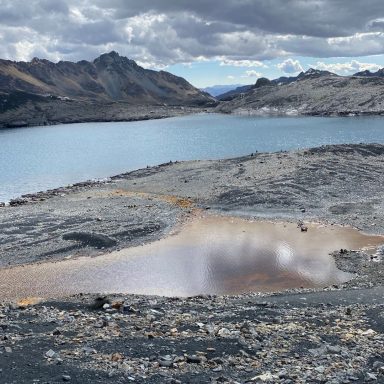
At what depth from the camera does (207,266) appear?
3216 cm

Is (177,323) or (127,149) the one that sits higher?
(127,149)

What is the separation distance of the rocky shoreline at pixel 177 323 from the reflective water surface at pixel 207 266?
1.61 metres

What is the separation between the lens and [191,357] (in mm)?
15586

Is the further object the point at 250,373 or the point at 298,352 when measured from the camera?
the point at 298,352

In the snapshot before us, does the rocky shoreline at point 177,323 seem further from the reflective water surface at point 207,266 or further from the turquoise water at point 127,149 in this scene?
the turquoise water at point 127,149

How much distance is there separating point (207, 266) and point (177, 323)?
43.4 feet

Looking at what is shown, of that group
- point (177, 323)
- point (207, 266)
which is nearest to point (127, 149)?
point (207, 266)

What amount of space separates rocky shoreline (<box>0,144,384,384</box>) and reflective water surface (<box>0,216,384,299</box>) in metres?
1.61

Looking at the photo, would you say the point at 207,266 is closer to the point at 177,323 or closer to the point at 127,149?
the point at 177,323

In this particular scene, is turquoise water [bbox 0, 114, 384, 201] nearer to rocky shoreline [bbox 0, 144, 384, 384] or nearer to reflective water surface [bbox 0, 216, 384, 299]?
rocky shoreline [bbox 0, 144, 384, 384]

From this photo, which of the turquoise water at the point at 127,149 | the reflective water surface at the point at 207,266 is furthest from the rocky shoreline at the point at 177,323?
the turquoise water at the point at 127,149

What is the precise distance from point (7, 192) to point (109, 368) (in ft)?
170

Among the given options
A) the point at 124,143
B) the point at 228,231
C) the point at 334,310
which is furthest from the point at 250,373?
the point at 124,143

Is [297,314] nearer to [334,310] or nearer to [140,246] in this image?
[334,310]
